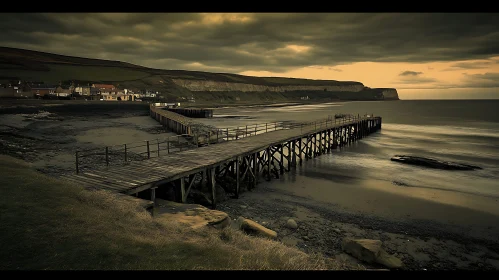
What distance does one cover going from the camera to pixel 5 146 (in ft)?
77.3

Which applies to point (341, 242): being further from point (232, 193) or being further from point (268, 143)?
point (268, 143)

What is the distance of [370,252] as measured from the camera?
9531 mm

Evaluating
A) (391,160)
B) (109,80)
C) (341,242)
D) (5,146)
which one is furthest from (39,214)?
(109,80)

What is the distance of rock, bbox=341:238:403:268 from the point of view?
30.9 ft

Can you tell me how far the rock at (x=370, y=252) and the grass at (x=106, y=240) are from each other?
3088mm

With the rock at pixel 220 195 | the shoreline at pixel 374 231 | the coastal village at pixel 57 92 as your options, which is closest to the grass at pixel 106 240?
the shoreline at pixel 374 231

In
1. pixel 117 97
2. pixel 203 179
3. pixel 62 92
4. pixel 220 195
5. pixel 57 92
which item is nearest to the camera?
pixel 203 179

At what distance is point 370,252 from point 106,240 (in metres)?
7.93

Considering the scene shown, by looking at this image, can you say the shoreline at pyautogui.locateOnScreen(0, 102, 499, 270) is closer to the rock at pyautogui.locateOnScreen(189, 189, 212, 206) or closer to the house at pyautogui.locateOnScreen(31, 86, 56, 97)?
the rock at pyautogui.locateOnScreen(189, 189, 212, 206)

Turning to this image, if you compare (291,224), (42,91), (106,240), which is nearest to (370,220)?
(291,224)

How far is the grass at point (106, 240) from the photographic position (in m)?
5.46

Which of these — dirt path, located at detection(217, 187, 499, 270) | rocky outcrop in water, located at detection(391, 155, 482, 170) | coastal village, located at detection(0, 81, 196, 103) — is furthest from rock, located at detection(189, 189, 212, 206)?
coastal village, located at detection(0, 81, 196, 103)

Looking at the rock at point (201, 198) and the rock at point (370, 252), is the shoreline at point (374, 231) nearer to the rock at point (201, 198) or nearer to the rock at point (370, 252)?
the rock at point (370, 252)

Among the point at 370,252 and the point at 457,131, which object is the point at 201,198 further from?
the point at 457,131
